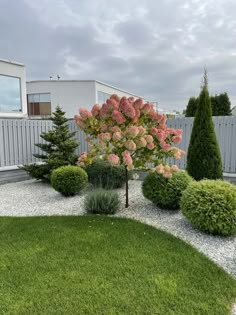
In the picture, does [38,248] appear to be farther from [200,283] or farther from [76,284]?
[200,283]

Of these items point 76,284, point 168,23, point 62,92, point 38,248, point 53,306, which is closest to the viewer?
point 53,306

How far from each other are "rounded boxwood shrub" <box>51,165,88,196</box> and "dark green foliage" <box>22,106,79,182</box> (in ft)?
5.20

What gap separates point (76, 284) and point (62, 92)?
75.3ft

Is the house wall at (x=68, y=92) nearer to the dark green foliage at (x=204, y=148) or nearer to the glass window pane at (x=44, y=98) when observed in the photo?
the glass window pane at (x=44, y=98)

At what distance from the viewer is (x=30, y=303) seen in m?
2.37

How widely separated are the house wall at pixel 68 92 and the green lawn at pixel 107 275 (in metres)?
20.6

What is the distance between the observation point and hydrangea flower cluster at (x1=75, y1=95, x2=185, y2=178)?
4594 mm

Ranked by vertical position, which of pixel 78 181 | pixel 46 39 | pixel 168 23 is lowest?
pixel 78 181

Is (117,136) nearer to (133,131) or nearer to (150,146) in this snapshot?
(133,131)

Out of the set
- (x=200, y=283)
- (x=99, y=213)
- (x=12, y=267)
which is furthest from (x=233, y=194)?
(x=12, y=267)

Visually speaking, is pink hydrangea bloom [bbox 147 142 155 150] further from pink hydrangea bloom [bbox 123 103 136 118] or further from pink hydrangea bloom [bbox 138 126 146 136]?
pink hydrangea bloom [bbox 123 103 136 118]

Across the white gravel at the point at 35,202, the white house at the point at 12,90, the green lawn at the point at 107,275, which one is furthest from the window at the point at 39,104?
the green lawn at the point at 107,275

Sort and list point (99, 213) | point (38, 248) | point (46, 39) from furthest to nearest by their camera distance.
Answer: point (46, 39) → point (99, 213) → point (38, 248)

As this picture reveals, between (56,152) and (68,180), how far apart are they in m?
2.33
